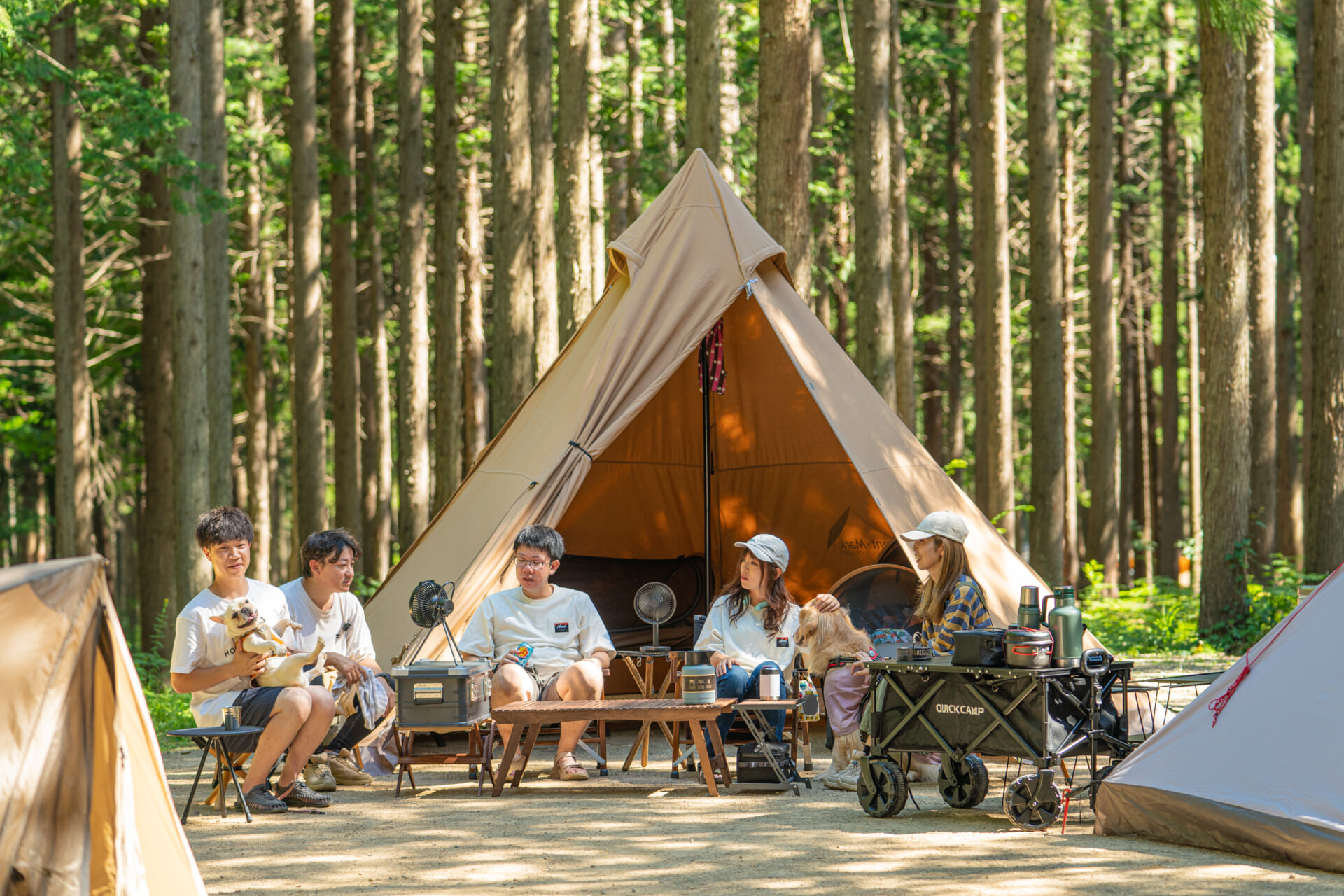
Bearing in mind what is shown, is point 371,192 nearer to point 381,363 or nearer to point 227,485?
point 381,363

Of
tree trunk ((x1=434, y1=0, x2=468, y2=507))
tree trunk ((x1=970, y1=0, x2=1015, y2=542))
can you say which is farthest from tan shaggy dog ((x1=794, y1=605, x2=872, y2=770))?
tree trunk ((x1=434, y1=0, x2=468, y2=507))

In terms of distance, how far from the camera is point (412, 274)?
1427 centimetres

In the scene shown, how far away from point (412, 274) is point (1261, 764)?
11.6 metres

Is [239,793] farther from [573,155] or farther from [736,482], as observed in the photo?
[573,155]

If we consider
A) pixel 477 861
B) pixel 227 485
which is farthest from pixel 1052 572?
pixel 477 861

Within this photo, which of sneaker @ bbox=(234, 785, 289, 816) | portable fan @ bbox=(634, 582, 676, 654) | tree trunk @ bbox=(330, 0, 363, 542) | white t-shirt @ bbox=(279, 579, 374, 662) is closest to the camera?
sneaker @ bbox=(234, 785, 289, 816)

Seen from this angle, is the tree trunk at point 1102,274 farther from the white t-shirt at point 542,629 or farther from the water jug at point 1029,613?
the water jug at point 1029,613

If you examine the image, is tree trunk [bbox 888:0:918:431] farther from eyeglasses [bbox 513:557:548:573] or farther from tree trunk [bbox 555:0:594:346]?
eyeglasses [bbox 513:557:548:573]

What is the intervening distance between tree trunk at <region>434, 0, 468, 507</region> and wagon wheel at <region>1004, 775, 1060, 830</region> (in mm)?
9440

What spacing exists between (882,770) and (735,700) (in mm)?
781

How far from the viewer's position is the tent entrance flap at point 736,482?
27.8 ft

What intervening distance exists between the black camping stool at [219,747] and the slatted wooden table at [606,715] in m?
0.96

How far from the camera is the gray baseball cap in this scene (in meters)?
5.80

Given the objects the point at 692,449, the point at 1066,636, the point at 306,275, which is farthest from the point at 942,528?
the point at 306,275
